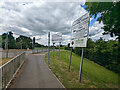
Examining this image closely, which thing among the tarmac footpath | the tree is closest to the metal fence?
the tarmac footpath

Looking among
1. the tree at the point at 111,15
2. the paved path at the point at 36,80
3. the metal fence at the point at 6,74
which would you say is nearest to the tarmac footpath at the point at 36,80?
the paved path at the point at 36,80

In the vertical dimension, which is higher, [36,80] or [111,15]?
[111,15]

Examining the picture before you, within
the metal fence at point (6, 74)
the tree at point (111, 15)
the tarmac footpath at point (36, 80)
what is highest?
the tree at point (111, 15)

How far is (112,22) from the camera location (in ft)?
9.25

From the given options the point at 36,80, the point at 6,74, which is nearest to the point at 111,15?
the point at 36,80

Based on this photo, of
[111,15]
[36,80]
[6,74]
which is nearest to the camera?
[6,74]

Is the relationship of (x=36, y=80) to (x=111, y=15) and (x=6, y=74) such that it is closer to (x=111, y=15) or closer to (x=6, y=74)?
(x=6, y=74)

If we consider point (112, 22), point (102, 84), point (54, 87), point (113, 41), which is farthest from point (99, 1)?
point (54, 87)

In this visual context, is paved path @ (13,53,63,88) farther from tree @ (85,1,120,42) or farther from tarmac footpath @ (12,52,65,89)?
tree @ (85,1,120,42)

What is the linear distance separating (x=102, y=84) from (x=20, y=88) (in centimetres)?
359

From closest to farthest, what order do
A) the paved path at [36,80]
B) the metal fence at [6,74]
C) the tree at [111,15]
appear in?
the metal fence at [6,74] → the tree at [111,15] → the paved path at [36,80]

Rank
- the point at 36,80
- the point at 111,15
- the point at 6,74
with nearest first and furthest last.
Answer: the point at 6,74
the point at 111,15
the point at 36,80

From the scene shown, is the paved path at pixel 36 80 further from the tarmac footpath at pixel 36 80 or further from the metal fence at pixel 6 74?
the metal fence at pixel 6 74

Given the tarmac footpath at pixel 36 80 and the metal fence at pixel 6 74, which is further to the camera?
the tarmac footpath at pixel 36 80
